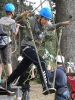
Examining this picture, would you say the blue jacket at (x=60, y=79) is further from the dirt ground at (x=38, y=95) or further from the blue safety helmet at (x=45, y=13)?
the dirt ground at (x=38, y=95)

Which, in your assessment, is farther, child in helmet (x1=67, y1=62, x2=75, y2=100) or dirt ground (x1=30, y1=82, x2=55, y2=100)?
dirt ground (x1=30, y1=82, x2=55, y2=100)

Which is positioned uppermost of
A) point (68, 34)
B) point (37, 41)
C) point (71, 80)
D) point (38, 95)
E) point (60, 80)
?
point (37, 41)

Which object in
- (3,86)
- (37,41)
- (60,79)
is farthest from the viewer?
(60,79)

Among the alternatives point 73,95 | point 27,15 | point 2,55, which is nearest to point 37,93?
point 73,95

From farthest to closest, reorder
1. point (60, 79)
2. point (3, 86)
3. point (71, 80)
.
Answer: point (71, 80), point (60, 79), point (3, 86)

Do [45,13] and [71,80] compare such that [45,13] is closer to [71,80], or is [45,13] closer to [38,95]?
[71,80]

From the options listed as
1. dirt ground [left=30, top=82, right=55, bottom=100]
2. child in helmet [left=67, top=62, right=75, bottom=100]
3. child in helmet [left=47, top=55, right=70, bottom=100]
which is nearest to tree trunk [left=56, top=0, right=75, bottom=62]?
child in helmet [left=67, top=62, right=75, bottom=100]

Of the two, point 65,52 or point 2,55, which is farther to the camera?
point 65,52

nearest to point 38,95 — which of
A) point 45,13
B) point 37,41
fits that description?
point 37,41

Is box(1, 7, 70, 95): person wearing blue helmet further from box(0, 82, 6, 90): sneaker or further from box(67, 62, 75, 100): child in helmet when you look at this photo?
box(67, 62, 75, 100): child in helmet

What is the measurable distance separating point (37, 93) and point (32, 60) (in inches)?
310

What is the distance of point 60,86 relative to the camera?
7.30m

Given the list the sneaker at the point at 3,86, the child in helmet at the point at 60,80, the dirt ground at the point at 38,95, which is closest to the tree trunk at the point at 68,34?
the child in helmet at the point at 60,80

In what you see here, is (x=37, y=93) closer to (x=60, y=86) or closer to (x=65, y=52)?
(x=65, y=52)
